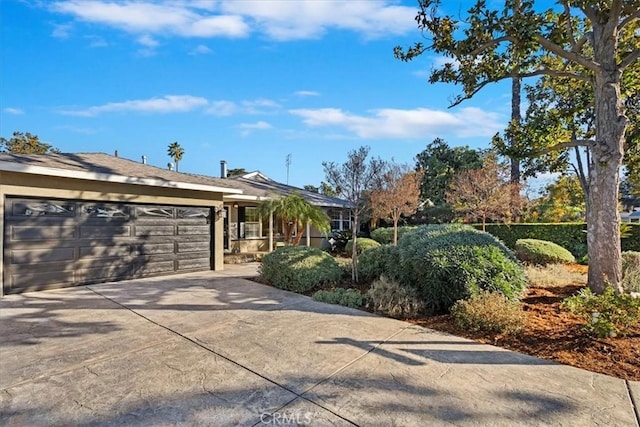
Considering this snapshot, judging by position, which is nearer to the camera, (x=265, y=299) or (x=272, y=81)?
(x=265, y=299)

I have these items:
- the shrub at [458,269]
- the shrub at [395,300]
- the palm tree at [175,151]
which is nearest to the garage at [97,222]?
the shrub at [395,300]

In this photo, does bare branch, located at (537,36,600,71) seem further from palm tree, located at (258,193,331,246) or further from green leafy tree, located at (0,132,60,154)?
green leafy tree, located at (0,132,60,154)

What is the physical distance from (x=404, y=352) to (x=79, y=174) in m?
7.97

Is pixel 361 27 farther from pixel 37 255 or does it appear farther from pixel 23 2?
pixel 37 255

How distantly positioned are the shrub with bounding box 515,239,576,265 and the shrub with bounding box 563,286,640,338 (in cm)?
474

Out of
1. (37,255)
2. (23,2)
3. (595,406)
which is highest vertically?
(23,2)

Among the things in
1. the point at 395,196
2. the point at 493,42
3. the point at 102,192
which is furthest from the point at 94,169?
the point at 395,196

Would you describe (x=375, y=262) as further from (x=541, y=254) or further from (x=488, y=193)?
(x=488, y=193)

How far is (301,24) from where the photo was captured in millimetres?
8211

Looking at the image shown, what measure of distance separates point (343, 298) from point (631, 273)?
6.23 meters

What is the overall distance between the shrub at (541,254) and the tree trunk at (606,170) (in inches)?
177

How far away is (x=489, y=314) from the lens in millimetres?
4828

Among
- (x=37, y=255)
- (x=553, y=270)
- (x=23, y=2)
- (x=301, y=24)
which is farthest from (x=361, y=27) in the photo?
(x=37, y=255)

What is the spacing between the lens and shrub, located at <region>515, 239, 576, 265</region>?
1029 centimetres
